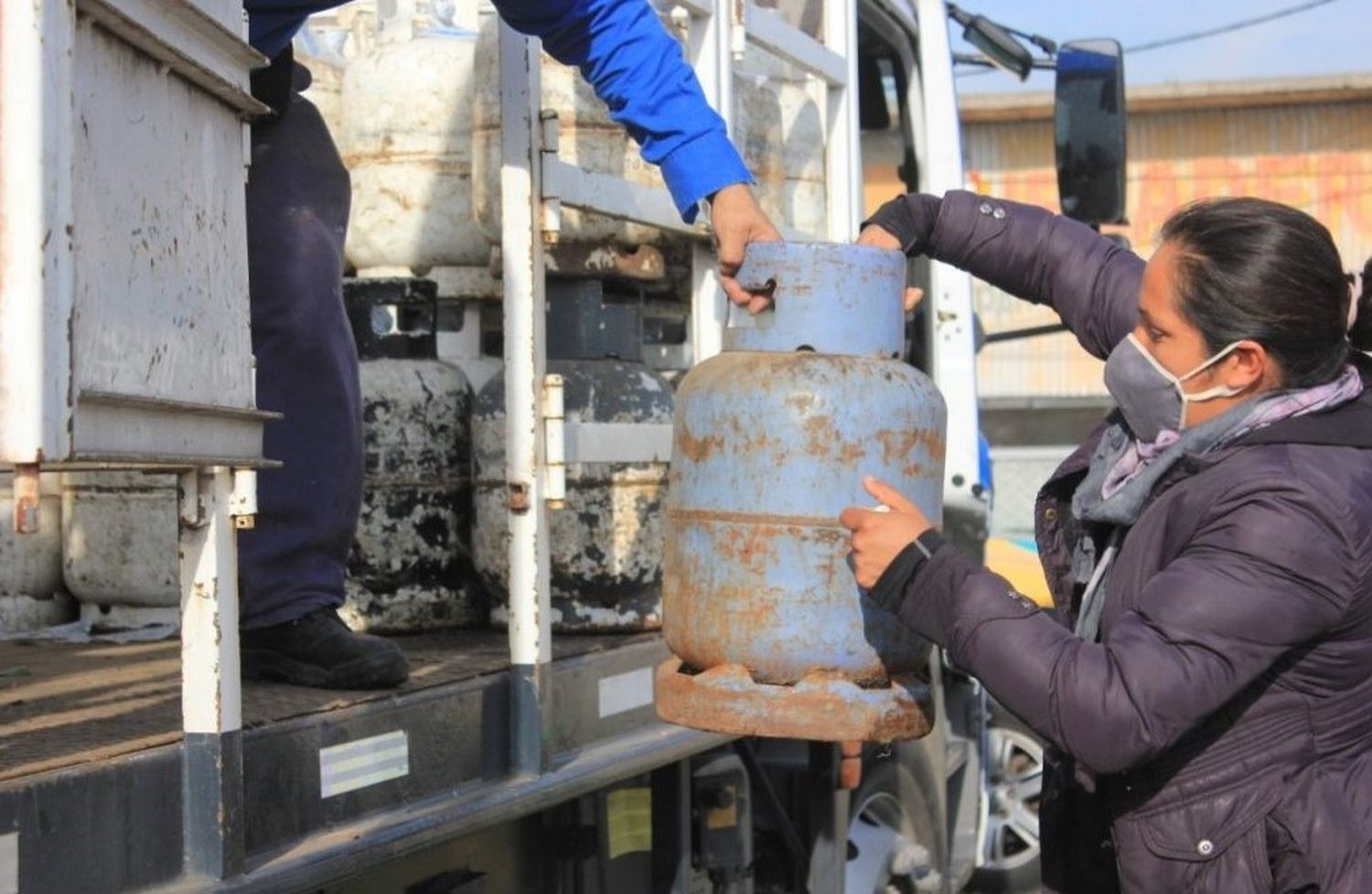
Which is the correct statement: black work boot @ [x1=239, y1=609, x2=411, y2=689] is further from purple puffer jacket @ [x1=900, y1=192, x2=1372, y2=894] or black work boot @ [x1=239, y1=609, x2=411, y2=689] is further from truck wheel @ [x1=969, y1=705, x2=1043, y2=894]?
truck wheel @ [x1=969, y1=705, x2=1043, y2=894]

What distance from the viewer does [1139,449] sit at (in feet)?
8.46

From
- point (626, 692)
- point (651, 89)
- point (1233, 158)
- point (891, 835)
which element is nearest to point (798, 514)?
point (651, 89)

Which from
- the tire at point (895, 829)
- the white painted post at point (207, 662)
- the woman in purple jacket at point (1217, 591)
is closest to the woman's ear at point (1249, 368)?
the woman in purple jacket at point (1217, 591)

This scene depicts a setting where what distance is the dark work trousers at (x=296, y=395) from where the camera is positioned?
Result: 331cm

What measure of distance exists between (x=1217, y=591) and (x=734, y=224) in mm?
1271

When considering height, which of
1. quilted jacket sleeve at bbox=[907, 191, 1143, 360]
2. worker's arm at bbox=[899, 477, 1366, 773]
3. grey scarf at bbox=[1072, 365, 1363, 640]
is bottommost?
worker's arm at bbox=[899, 477, 1366, 773]

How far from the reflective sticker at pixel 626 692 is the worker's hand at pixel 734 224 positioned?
96 centimetres

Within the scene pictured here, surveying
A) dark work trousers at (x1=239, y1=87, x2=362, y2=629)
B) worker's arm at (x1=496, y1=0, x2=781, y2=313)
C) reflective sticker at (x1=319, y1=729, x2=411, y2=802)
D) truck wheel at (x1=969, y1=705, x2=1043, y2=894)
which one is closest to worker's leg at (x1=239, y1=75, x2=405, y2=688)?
dark work trousers at (x1=239, y1=87, x2=362, y2=629)

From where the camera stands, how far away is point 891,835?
5062mm

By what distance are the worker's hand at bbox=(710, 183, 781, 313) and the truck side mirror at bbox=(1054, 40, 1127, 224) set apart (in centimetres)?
237

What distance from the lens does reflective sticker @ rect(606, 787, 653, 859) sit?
12.3 ft

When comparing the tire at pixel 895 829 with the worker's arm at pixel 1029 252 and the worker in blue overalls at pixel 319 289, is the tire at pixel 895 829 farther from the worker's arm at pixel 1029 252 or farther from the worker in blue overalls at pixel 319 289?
the worker's arm at pixel 1029 252

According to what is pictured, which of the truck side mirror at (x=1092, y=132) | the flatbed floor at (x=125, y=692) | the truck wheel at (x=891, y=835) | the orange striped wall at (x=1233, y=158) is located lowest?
the truck wheel at (x=891, y=835)

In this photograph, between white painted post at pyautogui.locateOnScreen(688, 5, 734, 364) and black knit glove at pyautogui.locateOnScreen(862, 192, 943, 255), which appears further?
white painted post at pyautogui.locateOnScreen(688, 5, 734, 364)
